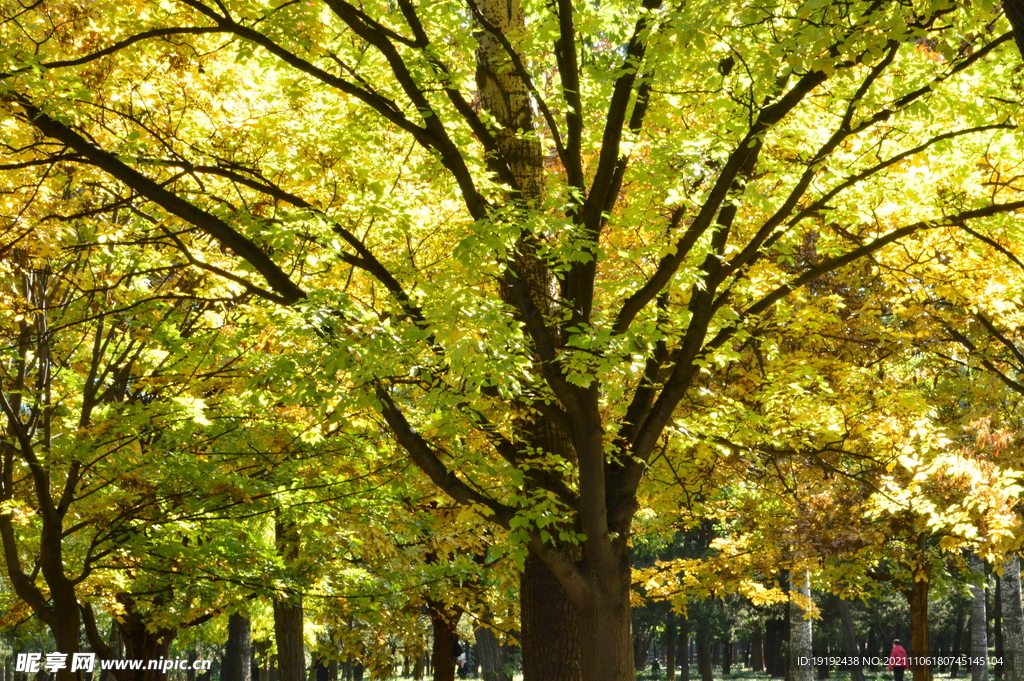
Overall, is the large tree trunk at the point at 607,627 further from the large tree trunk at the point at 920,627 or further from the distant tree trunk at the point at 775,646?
the distant tree trunk at the point at 775,646

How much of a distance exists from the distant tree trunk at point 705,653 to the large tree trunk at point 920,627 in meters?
24.6

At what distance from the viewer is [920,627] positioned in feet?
49.5

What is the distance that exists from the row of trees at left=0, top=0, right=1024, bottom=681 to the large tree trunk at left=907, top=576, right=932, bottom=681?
2979 millimetres

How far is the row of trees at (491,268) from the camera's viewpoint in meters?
6.44

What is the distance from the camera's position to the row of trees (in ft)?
21.1

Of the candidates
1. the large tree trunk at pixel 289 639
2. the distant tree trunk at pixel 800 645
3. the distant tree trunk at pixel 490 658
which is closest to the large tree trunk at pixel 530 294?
the large tree trunk at pixel 289 639

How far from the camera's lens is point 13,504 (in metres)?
→ 9.71

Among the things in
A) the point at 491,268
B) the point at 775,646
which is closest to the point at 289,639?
the point at 491,268

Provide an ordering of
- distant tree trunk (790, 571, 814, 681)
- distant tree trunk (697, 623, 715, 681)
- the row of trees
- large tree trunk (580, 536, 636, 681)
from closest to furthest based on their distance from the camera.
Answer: the row of trees < large tree trunk (580, 536, 636, 681) < distant tree trunk (790, 571, 814, 681) < distant tree trunk (697, 623, 715, 681)

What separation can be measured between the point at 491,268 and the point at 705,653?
3615 cm

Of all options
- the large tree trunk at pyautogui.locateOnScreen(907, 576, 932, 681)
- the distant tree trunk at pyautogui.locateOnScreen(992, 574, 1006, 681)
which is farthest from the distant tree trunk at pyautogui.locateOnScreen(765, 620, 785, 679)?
the large tree trunk at pyautogui.locateOnScreen(907, 576, 932, 681)

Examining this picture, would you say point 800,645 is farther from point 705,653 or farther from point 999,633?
point 999,633

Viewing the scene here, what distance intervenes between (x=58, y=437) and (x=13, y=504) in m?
0.79

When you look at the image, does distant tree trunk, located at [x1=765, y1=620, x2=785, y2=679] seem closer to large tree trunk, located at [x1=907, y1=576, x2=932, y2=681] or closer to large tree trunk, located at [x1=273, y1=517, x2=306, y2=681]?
large tree trunk, located at [x1=907, y1=576, x2=932, y2=681]
